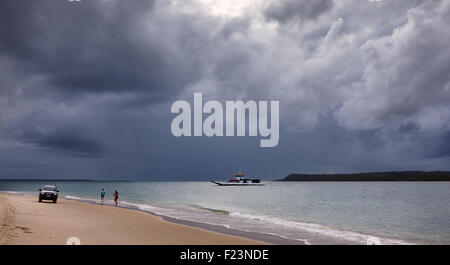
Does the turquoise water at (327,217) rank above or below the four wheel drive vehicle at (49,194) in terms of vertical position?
below

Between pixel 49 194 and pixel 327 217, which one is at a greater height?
pixel 49 194

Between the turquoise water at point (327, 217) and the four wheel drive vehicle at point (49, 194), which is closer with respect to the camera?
the turquoise water at point (327, 217)

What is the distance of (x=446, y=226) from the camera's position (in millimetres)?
37375

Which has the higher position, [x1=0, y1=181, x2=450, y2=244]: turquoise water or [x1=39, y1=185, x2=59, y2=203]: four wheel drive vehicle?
[x1=39, y1=185, x2=59, y2=203]: four wheel drive vehicle

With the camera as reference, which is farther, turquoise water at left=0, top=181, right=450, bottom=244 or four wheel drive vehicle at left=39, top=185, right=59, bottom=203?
four wheel drive vehicle at left=39, top=185, right=59, bottom=203
